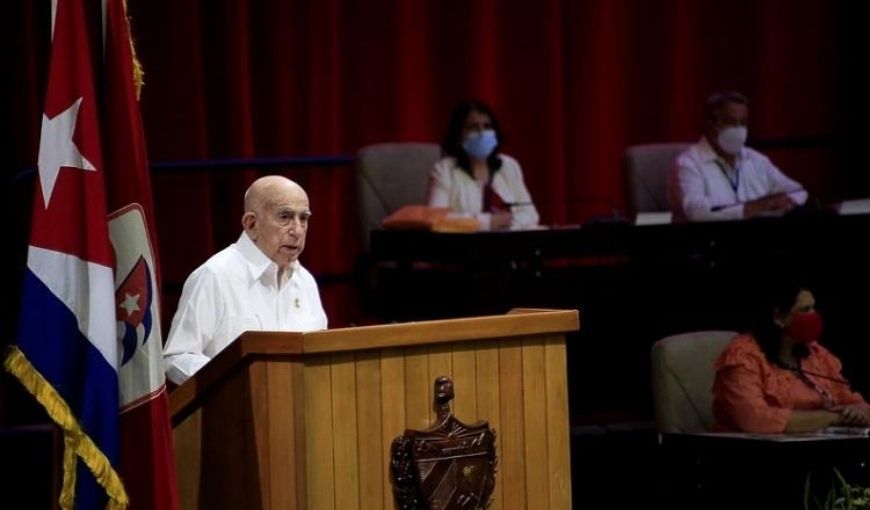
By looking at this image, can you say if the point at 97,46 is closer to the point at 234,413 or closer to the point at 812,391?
the point at 234,413

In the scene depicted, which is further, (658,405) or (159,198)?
(159,198)

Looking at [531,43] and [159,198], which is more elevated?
[531,43]

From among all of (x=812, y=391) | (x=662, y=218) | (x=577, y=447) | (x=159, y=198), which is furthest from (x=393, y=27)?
(x=812, y=391)

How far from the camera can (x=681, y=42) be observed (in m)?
10.3

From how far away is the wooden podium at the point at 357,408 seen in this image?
4.30 meters

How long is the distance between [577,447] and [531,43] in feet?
11.1

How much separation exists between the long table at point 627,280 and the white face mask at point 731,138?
836 millimetres

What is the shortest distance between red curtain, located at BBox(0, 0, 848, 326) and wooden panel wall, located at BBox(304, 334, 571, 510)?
4113mm

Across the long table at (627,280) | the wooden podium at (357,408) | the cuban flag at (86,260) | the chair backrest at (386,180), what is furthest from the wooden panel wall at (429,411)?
the chair backrest at (386,180)

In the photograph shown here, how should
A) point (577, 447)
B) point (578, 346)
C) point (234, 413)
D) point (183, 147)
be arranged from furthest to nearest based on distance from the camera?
point (183, 147), point (578, 346), point (577, 447), point (234, 413)

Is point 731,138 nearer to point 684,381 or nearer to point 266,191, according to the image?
point 684,381

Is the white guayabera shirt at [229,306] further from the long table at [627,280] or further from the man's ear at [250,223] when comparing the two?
the long table at [627,280]

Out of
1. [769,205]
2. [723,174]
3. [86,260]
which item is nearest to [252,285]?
[86,260]

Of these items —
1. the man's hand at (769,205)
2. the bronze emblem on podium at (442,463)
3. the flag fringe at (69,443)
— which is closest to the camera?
the flag fringe at (69,443)
